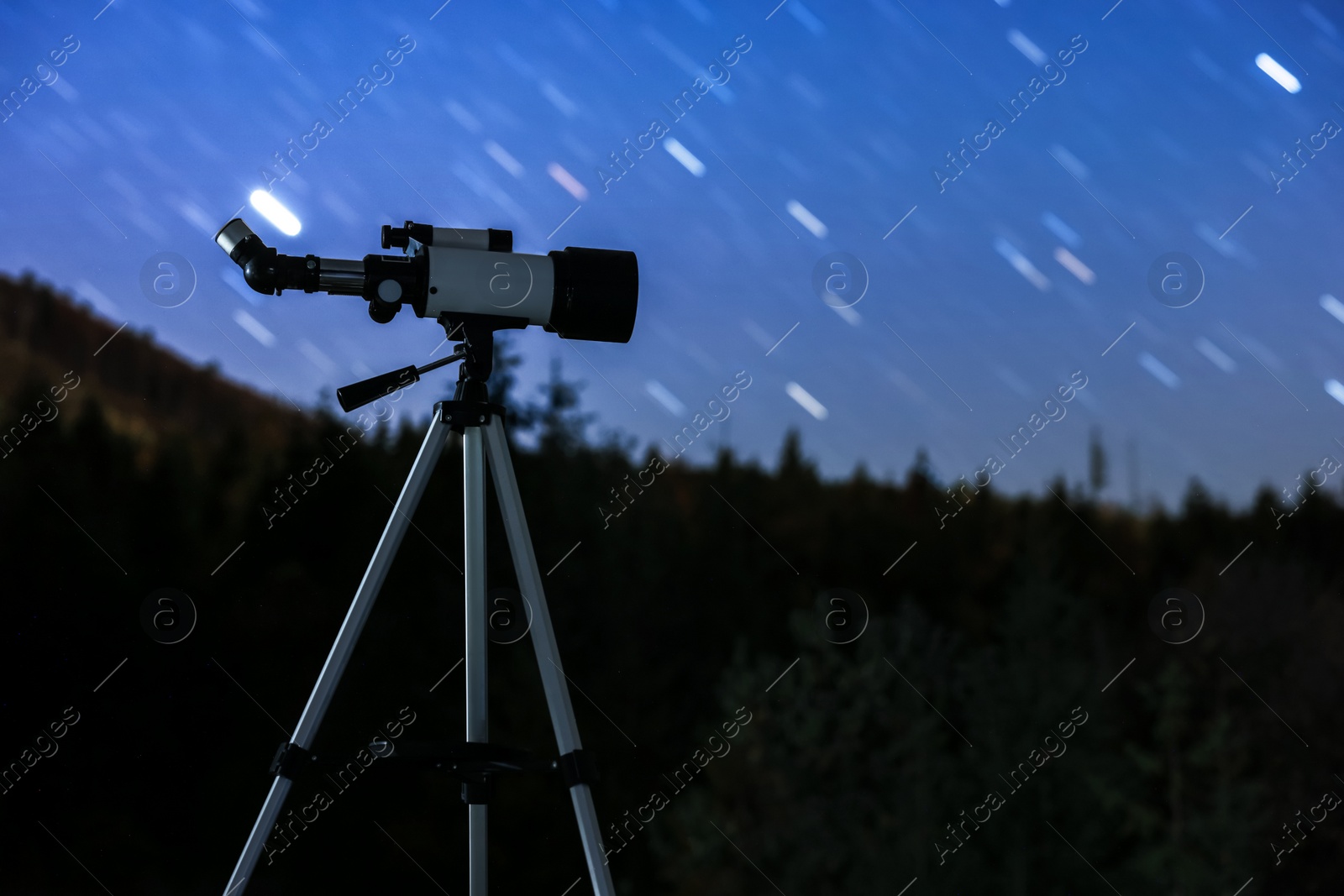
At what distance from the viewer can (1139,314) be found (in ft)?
10.0

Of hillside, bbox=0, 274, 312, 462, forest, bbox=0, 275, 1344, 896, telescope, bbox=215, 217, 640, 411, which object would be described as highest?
hillside, bbox=0, 274, 312, 462

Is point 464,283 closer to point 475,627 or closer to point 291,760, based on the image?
point 475,627

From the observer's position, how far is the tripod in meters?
1.42

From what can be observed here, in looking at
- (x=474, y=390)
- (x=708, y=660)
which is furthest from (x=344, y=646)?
(x=708, y=660)

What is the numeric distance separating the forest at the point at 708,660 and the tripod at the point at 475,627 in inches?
50.6

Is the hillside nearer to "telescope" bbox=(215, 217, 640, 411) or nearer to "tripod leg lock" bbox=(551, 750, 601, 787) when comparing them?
"telescope" bbox=(215, 217, 640, 411)

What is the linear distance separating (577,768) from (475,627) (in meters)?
0.29

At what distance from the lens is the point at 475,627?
1.61 meters

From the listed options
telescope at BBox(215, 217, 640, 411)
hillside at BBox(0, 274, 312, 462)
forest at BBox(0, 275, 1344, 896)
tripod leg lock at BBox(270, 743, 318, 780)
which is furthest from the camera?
forest at BBox(0, 275, 1344, 896)

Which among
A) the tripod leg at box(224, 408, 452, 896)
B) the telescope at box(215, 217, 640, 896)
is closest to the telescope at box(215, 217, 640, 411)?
the telescope at box(215, 217, 640, 896)

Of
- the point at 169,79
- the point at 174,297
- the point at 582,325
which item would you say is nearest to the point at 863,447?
the point at 582,325

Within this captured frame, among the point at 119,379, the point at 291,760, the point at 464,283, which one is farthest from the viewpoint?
the point at 119,379

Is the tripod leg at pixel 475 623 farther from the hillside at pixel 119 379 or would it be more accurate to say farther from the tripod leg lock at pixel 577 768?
the hillside at pixel 119 379

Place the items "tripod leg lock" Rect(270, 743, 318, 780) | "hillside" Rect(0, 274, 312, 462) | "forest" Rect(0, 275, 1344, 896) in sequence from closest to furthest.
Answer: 1. "tripod leg lock" Rect(270, 743, 318, 780)
2. "hillside" Rect(0, 274, 312, 462)
3. "forest" Rect(0, 275, 1344, 896)
